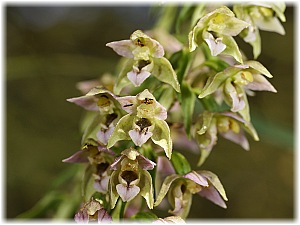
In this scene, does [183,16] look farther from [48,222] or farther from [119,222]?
[48,222]

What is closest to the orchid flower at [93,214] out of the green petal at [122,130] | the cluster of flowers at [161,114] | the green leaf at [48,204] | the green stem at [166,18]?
the cluster of flowers at [161,114]

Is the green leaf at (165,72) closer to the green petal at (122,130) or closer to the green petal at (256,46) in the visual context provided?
the green petal at (122,130)

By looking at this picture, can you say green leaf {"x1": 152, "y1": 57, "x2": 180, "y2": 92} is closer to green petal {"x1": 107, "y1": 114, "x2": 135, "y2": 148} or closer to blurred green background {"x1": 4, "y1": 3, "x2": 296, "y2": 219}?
green petal {"x1": 107, "y1": 114, "x2": 135, "y2": 148}

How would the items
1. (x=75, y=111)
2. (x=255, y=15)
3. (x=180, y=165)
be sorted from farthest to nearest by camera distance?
(x=75, y=111) → (x=255, y=15) → (x=180, y=165)

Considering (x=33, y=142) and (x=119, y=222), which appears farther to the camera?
(x=33, y=142)

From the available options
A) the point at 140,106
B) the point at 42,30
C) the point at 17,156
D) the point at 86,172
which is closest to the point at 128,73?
the point at 140,106

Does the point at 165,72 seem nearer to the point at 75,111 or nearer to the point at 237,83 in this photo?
the point at 237,83

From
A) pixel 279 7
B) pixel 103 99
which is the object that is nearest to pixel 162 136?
pixel 103 99
